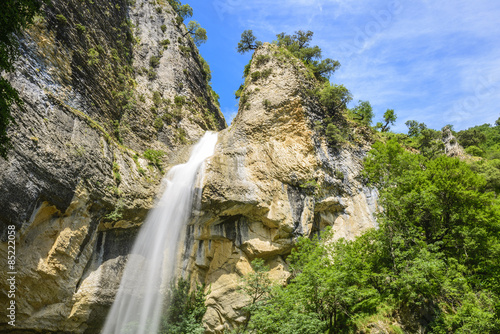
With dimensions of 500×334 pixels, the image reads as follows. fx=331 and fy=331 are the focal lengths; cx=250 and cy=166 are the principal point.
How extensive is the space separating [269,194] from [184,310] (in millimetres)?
7820

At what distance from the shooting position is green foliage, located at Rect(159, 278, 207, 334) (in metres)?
16.6

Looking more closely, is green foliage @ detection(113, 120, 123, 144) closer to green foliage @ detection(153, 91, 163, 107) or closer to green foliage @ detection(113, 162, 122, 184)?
green foliage @ detection(113, 162, 122, 184)

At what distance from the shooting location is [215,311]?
17.7 m

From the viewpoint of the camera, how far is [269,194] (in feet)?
64.5

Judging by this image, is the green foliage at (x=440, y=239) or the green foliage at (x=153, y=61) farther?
the green foliage at (x=153, y=61)

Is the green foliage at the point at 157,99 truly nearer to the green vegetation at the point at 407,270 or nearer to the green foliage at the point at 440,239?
the green vegetation at the point at 407,270

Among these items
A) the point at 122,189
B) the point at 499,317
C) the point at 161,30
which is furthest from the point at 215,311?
the point at 161,30

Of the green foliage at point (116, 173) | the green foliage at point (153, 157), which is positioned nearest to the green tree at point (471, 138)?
the green foliage at point (153, 157)

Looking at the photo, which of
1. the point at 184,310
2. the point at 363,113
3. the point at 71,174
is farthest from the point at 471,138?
the point at 71,174

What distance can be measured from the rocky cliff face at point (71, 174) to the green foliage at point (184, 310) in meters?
2.99

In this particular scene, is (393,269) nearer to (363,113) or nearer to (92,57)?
(363,113)

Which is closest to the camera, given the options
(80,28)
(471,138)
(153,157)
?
(80,28)

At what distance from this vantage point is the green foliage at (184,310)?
54.4 ft

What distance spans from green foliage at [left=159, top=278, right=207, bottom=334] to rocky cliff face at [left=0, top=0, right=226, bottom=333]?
2.99m
